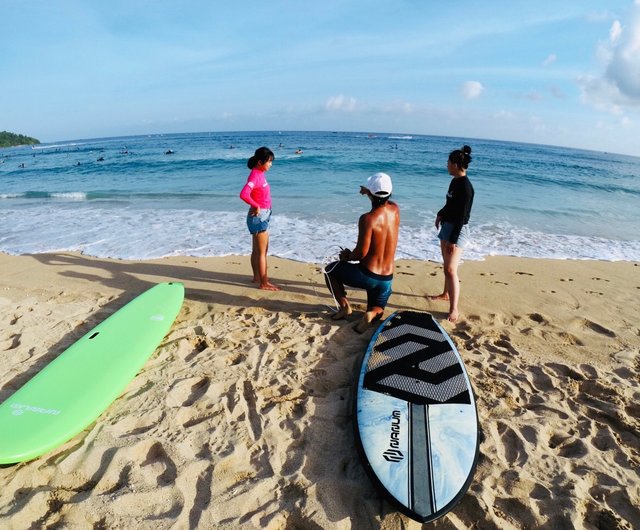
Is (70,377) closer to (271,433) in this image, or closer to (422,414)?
(271,433)

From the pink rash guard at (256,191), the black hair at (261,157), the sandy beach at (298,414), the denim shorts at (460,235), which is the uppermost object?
the black hair at (261,157)

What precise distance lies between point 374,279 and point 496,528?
7.62 feet

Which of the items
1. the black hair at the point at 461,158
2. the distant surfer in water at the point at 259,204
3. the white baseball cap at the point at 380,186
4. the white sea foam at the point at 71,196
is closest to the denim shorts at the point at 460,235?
the black hair at the point at 461,158

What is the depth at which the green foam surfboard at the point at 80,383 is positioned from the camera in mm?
2588

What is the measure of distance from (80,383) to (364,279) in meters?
2.70

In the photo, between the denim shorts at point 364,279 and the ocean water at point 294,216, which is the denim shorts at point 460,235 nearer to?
the denim shorts at point 364,279

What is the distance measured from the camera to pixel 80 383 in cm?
312

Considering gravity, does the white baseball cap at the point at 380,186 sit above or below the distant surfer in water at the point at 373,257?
above

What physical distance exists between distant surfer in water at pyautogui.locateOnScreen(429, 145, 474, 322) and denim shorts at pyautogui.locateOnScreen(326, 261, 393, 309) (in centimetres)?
78

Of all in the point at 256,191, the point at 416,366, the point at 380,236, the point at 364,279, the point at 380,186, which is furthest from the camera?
the point at 256,191

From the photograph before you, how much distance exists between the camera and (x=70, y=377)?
320cm

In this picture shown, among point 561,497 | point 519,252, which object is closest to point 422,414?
point 561,497

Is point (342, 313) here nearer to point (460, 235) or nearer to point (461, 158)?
point (460, 235)

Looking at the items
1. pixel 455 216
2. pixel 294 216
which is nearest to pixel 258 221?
pixel 455 216
